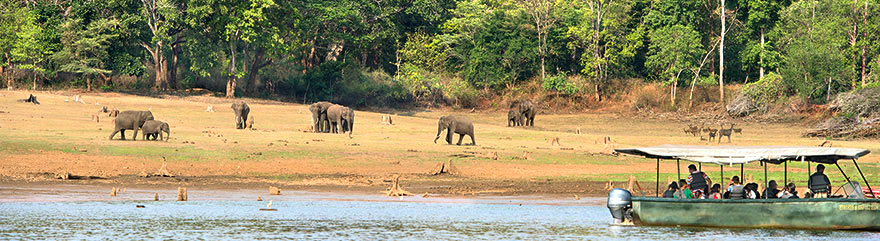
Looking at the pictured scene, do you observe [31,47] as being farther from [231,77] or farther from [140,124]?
[140,124]

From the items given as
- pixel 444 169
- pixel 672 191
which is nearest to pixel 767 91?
pixel 444 169

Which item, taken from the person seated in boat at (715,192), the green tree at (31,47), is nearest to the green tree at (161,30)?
the green tree at (31,47)

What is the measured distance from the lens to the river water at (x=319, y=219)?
2144cm

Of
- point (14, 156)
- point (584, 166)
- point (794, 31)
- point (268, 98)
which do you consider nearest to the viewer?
point (14, 156)

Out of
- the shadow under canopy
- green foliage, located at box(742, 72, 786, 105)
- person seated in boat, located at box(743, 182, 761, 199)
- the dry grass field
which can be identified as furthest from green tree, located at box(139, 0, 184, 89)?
person seated in boat, located at box(743, 182, 761, 199)

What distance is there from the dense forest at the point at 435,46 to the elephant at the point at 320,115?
20.0 meters

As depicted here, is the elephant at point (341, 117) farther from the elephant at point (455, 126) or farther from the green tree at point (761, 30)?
the green tree at point (761, 30)

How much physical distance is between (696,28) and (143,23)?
122 ft

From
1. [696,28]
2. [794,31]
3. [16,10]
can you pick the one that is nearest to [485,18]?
[696,28]

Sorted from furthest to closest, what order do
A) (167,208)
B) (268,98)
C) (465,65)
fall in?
1. (465,65)
2. (268,98)
3. (167,208)

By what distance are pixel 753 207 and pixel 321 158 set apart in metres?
17.0

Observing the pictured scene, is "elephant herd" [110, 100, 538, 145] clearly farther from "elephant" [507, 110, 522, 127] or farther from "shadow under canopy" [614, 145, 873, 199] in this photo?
"shadow under canopy" [614, 145, 873, 199]

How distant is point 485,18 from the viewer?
79.2 meters

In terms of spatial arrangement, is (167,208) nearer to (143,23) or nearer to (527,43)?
(143,23)
